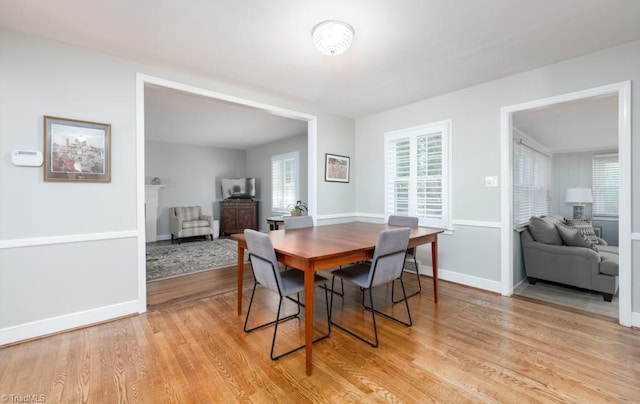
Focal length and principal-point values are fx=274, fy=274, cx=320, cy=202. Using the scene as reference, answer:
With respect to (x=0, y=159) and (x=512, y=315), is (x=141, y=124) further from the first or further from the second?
(x=512, y=315)

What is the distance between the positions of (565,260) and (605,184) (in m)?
4.53

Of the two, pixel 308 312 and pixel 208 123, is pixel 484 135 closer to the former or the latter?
pixel 308 312

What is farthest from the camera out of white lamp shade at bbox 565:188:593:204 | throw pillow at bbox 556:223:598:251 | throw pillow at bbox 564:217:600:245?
white lamp shade at bbox 565:188:593:204

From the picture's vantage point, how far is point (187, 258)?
485 cm

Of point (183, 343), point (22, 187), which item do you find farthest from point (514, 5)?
point (22, 187)

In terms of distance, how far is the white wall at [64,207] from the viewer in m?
2.12

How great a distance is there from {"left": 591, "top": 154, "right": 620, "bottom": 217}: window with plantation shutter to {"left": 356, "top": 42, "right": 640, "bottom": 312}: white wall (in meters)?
5.11

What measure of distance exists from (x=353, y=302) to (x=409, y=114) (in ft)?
8.88

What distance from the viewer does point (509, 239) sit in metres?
3.07

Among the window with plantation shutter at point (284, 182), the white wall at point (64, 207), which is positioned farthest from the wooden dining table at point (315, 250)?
the window with plantation shutter at point (284, 182)

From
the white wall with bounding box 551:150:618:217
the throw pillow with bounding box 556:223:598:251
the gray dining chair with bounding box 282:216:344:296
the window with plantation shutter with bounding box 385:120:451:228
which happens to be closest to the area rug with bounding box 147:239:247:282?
the gray dining chair with bounding box 282:216:344:296

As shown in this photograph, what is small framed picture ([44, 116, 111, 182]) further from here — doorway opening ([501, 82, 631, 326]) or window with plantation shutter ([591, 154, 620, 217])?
window with plantation shutter ([591, 154, 620, 217])

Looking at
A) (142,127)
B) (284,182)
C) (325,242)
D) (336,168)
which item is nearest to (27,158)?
(142,127)

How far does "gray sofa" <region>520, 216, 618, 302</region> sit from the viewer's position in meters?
3.00
